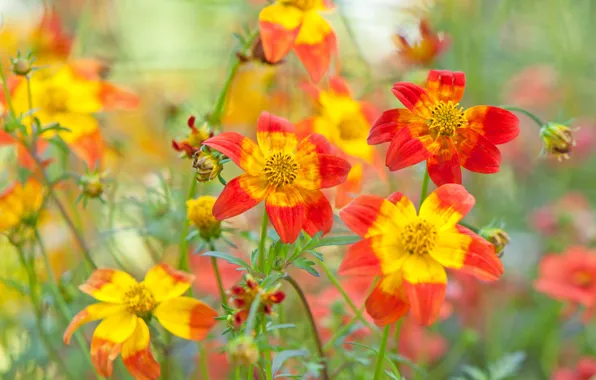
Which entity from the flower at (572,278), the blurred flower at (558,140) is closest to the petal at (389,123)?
the blurred flower at (558,140)

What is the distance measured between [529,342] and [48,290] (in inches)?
25.6

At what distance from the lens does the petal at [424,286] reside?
0.42 m

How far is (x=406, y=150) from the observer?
453 mm

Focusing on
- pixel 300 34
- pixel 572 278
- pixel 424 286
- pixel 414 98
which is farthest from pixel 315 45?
pixel 572 278

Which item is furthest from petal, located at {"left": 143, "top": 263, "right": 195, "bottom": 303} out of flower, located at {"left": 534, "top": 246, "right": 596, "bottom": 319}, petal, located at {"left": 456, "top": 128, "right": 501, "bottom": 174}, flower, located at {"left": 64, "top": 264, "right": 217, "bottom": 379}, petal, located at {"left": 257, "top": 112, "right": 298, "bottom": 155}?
flower, located at {"left": 534, "top": 246, "right": 596, "bottom": 319}

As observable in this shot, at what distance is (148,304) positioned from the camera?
486mm

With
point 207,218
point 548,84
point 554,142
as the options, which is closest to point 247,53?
point 207,218

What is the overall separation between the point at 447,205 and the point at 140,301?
0.21m

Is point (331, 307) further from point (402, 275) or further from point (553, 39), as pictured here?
point (553, 39)

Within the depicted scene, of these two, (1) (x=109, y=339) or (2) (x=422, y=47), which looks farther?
(2) (x=422, y=47)

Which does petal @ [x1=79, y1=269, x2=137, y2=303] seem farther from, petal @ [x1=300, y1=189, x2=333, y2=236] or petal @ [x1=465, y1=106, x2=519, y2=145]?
petal @ [x1=465, y1=106, x2=519, y2=145]

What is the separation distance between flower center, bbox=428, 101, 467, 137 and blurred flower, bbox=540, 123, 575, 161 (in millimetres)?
97

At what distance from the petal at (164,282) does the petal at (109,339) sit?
22 millimetres

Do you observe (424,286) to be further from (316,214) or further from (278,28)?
(278,28)
